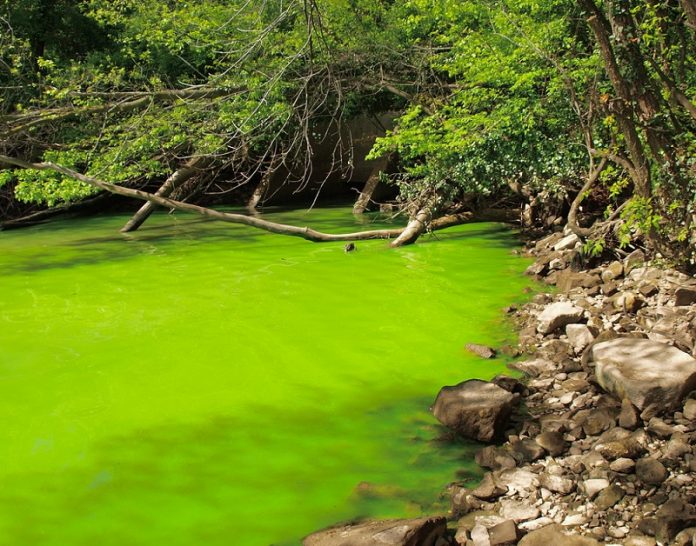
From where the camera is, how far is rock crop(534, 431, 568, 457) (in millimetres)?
3814

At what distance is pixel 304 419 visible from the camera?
4547 mm

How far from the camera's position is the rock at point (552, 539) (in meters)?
2.95

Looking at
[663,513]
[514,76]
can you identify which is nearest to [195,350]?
[663,513]

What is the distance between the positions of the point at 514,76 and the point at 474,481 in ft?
20.6

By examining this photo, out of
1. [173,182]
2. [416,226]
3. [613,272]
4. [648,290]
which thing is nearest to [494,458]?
[648,290]

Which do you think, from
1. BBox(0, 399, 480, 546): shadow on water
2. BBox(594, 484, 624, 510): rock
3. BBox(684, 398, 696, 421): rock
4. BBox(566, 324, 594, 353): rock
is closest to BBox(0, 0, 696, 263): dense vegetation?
BBox(566, 324, 594, 353): rock

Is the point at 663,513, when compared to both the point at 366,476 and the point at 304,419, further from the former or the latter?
the point at 304,419

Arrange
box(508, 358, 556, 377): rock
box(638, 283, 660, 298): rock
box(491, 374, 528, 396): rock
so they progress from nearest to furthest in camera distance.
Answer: box(491, 374, 528, 396): rock → box(508, 358, 556, 377): rock → box(638, 283, 660, 298): rock

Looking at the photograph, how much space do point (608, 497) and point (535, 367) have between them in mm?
1856

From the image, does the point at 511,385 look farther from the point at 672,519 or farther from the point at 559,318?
the point at 672,519

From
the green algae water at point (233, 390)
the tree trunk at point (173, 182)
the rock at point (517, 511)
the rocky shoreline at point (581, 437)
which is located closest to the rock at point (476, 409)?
the rocky shoreline at point (581, 437)

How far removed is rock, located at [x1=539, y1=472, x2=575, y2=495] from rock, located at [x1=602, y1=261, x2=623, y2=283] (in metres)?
3.83

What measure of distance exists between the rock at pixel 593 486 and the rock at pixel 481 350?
2.10 m

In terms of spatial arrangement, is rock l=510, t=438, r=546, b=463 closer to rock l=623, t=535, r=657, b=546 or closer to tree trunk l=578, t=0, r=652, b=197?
rock l=623, t=535, r=657, b=546
